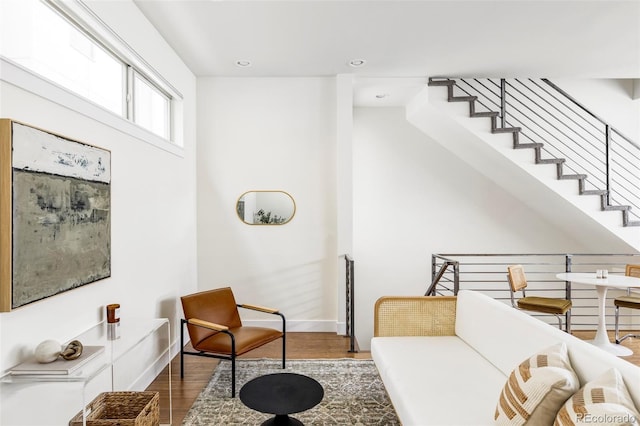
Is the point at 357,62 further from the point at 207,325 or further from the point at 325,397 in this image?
the point at 325,397

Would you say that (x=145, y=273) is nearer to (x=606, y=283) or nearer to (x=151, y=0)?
(x=151, y=0)

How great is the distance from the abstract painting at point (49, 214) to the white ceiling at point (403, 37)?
1.52 meters

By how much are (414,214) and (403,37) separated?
8.82 feet

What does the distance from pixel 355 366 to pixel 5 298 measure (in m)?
2.62

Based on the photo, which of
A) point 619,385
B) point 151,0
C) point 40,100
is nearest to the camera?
point 619,385

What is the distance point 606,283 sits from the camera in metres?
3.56

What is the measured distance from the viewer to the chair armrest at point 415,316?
2914 millimetres

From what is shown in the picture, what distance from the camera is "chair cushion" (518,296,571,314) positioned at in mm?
3830

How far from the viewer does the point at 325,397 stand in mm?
2814

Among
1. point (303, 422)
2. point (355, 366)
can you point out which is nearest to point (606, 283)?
point (355, 366)

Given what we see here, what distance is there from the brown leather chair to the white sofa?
999 millimetres

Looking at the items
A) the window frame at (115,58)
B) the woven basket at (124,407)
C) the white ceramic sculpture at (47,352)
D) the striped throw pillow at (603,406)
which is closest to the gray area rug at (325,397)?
the woven basket at (124,407)

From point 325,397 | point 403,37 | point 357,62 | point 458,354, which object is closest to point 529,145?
point 403,37

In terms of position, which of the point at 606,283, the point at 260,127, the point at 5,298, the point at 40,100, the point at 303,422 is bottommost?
the point at 303,422
